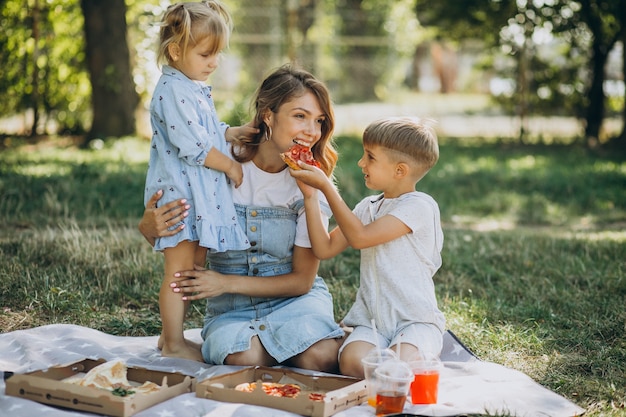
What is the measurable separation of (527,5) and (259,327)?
9147mm

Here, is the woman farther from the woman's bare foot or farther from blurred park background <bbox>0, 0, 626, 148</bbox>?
blurred park background <bbox>0, 0, 626, 148</bbox>

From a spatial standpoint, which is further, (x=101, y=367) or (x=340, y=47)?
(x=340, y=47)

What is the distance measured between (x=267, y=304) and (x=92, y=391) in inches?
41.2

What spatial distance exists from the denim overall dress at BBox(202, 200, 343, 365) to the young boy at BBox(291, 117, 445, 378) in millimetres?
184

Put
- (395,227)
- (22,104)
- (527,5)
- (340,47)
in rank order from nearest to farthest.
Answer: (395,227) → (22,104) → (527,5) → (340,47)

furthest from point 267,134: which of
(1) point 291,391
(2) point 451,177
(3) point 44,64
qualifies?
(3) point 44,64

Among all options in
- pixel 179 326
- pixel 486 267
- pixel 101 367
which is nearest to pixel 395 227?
pixel 179 326

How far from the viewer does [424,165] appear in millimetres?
Result: 3568

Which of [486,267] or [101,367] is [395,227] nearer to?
[101,367]

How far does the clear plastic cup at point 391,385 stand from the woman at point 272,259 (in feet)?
2.07

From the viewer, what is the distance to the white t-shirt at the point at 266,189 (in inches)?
149

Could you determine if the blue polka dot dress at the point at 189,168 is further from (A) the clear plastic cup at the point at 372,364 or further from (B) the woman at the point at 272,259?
(A) the clear plastic cup at the point at 372,364

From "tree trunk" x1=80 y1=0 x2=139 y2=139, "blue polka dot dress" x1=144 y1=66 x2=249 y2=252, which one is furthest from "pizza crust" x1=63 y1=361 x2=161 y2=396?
"tree trunk" x1=80 y1=0 x2=139 y2=139

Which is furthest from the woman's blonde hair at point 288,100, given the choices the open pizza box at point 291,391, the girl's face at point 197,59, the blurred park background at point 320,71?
the blurred park background at point 320,71
